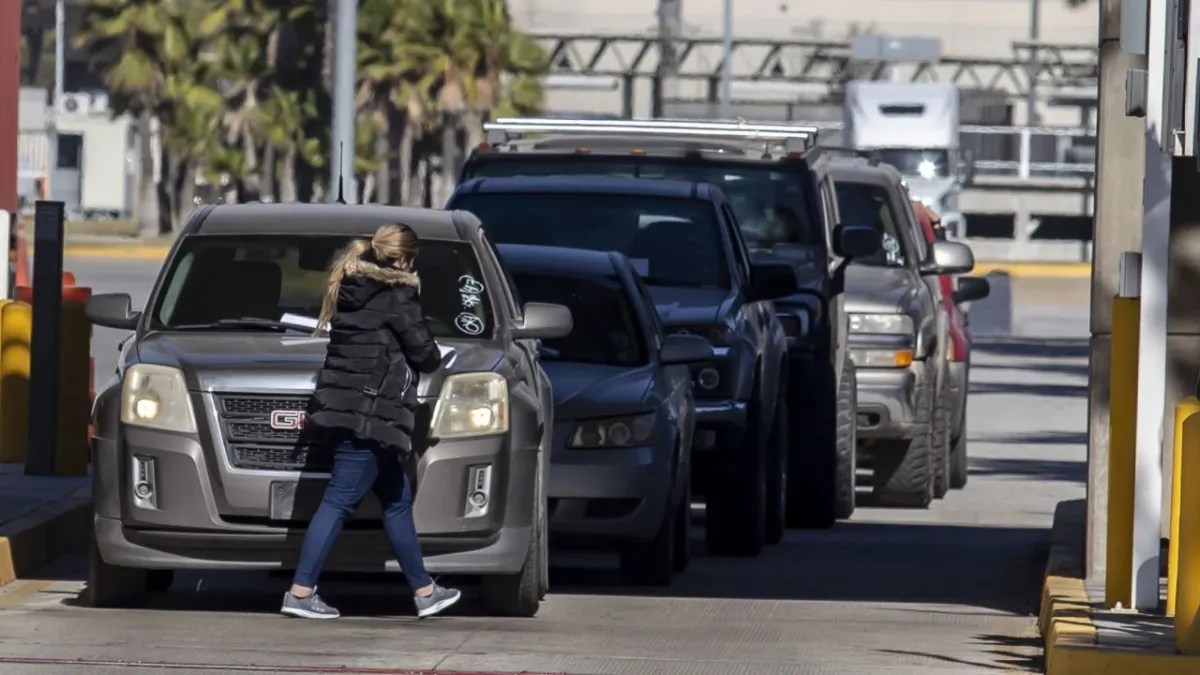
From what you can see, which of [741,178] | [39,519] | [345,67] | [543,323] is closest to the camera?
[543,323]

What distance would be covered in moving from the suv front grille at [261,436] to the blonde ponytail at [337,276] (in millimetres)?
320

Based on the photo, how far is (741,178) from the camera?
1608cm

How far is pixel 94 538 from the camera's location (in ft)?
34.8

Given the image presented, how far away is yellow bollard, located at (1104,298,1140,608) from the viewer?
10.2 m

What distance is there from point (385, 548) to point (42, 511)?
304 cm

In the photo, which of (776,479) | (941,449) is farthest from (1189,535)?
(941,449)

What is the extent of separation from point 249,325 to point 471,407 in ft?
3.42

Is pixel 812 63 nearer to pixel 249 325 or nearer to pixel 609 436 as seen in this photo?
pixel 609 436

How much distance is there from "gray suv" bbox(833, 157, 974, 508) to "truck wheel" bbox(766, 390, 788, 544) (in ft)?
7.80

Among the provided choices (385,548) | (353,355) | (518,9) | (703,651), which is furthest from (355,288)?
(518,9)

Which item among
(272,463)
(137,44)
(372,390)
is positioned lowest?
(272,463)

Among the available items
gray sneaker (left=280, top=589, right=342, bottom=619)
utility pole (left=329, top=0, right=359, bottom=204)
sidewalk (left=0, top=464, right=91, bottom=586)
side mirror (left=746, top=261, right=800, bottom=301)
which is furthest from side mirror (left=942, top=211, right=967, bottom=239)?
gray sneaker (left=280, top=589, right=342, bottom=619)

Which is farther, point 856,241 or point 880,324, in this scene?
point 880,324

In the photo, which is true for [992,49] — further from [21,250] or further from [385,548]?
[385,548]
